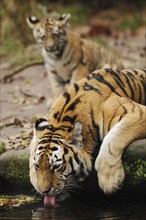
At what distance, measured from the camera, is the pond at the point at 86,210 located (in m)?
7.01

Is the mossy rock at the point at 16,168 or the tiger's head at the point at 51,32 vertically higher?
the tiger's head at the point at 51,32

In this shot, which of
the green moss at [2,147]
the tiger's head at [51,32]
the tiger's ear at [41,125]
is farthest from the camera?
the tiger's head at [51,32]

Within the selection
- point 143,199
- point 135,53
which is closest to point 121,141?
point 143,199

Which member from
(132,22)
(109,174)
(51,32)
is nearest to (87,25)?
(132,22)

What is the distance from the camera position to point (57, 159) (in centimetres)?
722

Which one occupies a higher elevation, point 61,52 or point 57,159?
point 61,52

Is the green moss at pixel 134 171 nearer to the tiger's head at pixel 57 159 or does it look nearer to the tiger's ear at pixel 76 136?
the tiger's head at pixel 57 159

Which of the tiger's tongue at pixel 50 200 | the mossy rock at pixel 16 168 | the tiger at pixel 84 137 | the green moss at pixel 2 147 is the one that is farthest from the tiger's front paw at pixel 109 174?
the green moss at pixel 2 147

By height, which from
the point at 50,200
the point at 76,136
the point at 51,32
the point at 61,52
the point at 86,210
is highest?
the point at 51,32

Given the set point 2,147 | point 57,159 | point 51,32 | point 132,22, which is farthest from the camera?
point 132,22

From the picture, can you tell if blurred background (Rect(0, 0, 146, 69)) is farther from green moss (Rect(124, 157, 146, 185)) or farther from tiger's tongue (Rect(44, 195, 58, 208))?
tiger's tongue (Rect(44, 195, 58, 208))

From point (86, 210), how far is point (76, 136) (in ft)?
2.34

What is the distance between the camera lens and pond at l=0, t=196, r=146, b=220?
7008 millimetres

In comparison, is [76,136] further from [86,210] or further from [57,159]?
[86,210]
